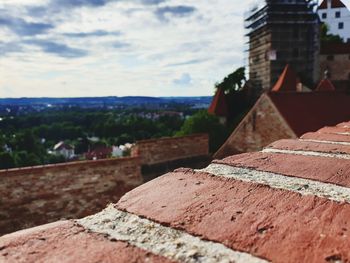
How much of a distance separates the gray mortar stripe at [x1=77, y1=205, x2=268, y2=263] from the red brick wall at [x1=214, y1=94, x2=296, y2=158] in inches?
346

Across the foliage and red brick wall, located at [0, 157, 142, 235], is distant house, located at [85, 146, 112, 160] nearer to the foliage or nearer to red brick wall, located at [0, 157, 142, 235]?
the foliage

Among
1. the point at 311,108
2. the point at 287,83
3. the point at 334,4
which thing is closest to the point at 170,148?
the point at 311,108

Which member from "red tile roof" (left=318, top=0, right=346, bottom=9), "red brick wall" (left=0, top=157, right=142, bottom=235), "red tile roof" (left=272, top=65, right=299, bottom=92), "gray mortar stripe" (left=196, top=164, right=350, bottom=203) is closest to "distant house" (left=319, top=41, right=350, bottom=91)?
"red tile roof" (left=272, top=65, right=299, bottom=92)

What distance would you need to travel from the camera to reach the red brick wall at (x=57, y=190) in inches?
245

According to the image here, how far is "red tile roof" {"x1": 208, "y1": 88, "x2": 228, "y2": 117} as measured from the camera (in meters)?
39.6

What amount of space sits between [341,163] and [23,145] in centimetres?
7339

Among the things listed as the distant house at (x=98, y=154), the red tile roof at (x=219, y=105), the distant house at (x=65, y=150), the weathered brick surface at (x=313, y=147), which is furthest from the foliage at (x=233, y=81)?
the distant house at (x=65, y=150)

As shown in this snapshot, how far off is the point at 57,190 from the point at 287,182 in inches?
241

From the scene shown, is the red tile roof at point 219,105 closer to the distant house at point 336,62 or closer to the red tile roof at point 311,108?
the distant house at point 336,62

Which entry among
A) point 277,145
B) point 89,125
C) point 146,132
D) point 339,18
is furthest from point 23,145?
point 277,145

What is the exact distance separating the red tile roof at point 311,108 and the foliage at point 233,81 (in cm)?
3287

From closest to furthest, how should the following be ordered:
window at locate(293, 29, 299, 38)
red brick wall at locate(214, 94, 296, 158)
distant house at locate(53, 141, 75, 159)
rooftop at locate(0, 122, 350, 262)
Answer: rooftop at locate(0, 122, 350, 262) < red brick wall at locate(214, 94, 296, 158) < window at locate(293, 29, 299, 38) < distant house at locate(53, 141, 75, 159)

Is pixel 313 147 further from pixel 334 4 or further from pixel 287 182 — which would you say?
pixel 334 4

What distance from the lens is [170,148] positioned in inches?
408
